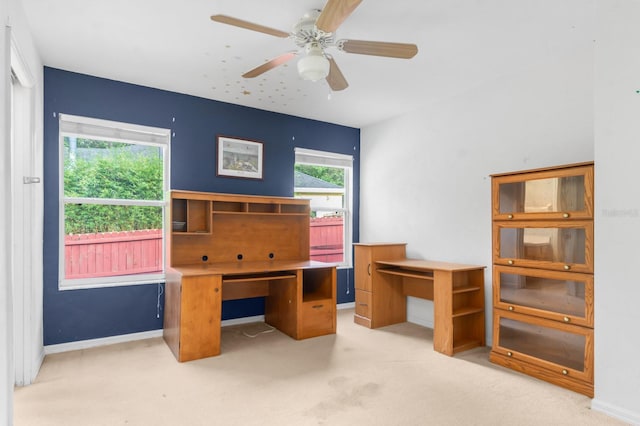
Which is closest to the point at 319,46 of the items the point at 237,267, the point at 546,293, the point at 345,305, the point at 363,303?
the point at 237,267

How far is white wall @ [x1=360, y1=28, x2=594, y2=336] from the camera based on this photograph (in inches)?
124

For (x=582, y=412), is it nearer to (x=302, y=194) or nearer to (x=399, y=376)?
(x=399, y=376)

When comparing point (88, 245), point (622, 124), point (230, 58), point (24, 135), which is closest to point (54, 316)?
point (88, 245)

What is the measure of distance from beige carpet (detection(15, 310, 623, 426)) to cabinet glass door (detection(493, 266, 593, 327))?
1.68ft

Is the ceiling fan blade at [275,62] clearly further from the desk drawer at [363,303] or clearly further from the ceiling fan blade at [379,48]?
the desk drawer at [363,303]

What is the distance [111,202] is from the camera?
3.68 metres

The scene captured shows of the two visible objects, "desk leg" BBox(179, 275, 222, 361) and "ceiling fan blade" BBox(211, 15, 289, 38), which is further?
"desk leg" BBox(179, 275, 222, 361)

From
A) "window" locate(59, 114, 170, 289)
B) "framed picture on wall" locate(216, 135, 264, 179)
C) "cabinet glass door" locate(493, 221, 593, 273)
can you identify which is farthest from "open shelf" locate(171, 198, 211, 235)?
"cabinet glass door" locate(493, 221, 593, 273)

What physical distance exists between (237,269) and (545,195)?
264 cm

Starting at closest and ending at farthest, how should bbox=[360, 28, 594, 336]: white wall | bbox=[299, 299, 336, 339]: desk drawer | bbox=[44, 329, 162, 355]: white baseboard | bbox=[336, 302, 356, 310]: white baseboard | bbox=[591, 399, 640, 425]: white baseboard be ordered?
bbox=[591, 399, 640, 425]: white baseboard → bbox=[360, 28, 594, 336]: white wall → bbox=[44, 329, 162, 355]: white baseboard → bbox=[299, 299, 336, 339]: desk drawer → bbox=[336, 302, 356, 310]: white baseboard

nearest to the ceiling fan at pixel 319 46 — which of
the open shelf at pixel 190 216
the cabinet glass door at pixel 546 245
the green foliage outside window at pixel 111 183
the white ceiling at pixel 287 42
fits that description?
the white ceiling at pixel 287 42

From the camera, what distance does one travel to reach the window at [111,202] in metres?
3.52

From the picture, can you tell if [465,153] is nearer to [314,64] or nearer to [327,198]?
[327,198]

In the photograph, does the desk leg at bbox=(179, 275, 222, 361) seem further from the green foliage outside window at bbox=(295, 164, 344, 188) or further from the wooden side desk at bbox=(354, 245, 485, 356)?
the green foliage outside window at bbox=(295, 164, 344, 188)
